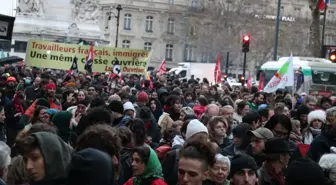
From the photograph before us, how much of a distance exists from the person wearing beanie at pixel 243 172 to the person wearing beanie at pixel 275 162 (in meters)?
0.35

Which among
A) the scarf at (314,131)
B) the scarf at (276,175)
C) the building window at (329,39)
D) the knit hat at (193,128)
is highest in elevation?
the building window at (329,39)

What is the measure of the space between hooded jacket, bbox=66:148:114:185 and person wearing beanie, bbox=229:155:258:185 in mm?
1779

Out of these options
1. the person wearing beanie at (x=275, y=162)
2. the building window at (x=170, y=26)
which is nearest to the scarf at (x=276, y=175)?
the person wearing beanie at (x=275, y=162)

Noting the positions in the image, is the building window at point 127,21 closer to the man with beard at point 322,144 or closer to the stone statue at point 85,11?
the stone statue at point 85,11

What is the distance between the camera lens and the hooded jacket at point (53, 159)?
5168mm

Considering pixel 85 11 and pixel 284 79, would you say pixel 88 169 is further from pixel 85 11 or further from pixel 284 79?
pixel 85 11

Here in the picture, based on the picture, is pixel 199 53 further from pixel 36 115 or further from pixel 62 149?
pixel 62 149

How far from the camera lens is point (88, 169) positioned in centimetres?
537

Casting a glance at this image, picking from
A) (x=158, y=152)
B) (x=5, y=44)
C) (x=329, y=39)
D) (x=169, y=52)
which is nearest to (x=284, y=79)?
(x=5, y=44)

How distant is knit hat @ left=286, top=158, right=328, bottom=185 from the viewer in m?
6.05

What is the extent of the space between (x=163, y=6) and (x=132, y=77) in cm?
5180

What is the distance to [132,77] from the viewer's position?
31.4 metres

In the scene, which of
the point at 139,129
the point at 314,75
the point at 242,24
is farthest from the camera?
the point at 242,24


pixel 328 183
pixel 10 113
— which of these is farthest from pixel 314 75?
pixel 328 183
